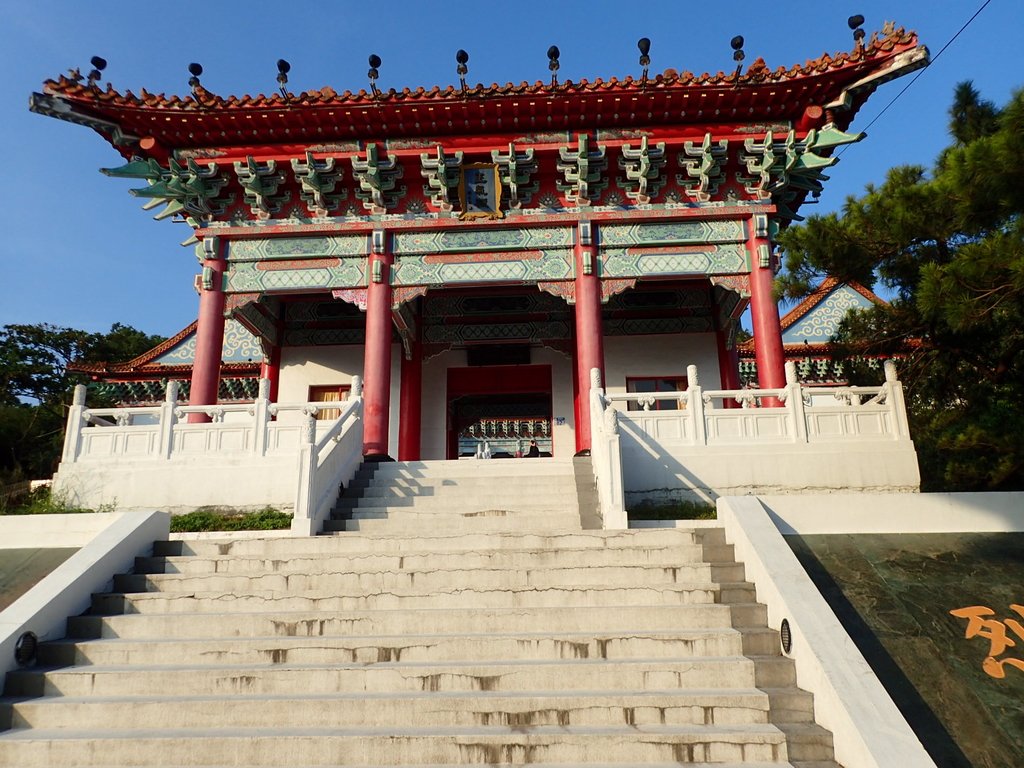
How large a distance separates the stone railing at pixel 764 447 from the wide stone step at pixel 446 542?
224 cm

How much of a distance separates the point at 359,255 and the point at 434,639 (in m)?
8.36

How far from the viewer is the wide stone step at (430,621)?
5.16 m

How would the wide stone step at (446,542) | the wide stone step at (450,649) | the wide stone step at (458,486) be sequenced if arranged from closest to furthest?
1. the wide stone step at (450,649)
2. the wide stone step at (446,542)
3. the wide stone step at (458,486)

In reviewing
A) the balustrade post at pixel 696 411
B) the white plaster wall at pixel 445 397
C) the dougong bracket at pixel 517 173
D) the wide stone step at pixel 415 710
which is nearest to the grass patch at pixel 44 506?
the wide stone step at pixel 415 710

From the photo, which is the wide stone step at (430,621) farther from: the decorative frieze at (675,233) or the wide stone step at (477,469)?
the decorative frieze at (675,233)

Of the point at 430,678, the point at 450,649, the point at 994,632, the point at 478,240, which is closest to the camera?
the point at 430,678

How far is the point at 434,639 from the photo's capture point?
4977mm

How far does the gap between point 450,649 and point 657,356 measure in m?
10.1

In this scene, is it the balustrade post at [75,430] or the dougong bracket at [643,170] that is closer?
the balustrade post at [75,430]

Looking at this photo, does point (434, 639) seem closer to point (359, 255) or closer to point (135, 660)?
point (135, 660)

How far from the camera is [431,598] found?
555 cm

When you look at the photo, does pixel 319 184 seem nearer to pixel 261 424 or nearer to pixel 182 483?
pixel 261 424

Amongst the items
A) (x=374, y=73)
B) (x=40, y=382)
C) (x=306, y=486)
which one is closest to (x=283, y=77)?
(x=374, y=73)

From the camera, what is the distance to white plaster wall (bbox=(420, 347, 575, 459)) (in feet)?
46.9
